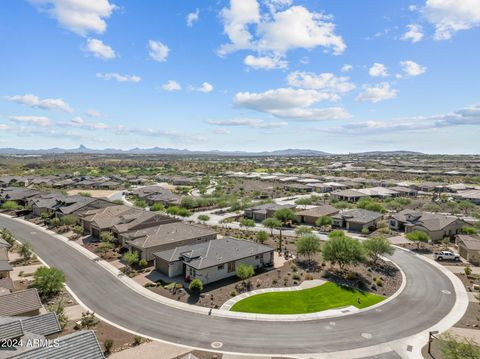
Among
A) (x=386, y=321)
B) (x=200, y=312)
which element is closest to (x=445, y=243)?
(x=386, y=321)

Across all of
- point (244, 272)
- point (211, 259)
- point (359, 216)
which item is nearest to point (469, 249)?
point (359, 216)

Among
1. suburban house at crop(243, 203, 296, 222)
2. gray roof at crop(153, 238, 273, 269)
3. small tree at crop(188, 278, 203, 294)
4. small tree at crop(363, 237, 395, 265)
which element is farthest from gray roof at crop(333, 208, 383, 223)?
small tree at crop(188, 278, 203, 294)

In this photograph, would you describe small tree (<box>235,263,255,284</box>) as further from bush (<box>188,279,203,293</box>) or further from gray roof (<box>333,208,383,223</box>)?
gray roof (<box>333,208,383,223</box>)

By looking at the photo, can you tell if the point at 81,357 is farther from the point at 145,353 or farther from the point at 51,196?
the point at 51,196

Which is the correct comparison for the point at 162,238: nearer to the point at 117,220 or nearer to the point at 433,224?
the point at 117,220

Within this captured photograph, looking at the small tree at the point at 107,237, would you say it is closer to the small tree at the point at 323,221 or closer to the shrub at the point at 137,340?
the shrub at the point at 137,340

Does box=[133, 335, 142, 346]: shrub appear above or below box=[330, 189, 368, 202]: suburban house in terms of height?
below
